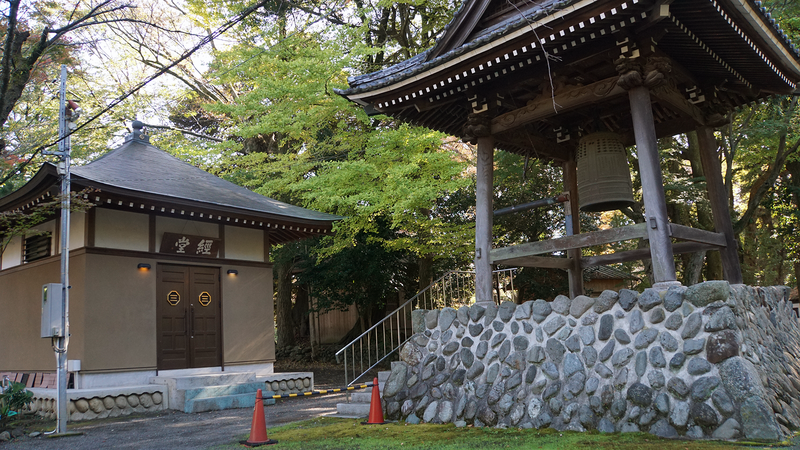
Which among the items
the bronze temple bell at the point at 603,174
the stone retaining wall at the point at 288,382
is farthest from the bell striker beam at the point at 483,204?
the stone retaining wall at the point at 288,382

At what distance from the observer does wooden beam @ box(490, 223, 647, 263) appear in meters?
6.53


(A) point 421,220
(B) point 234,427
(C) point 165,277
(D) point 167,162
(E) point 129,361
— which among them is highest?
(D) point 167,162

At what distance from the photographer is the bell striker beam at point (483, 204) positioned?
7688mm

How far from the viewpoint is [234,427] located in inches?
334

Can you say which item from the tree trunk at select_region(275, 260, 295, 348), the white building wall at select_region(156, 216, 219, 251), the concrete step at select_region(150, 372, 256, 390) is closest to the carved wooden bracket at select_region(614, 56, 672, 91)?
the concrete step at select_region(150, 372, 256, 390)

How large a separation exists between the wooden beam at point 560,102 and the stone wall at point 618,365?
8.22 feet

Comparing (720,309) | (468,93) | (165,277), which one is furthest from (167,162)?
(720,309)

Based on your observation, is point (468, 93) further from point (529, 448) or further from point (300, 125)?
point (300, 125)

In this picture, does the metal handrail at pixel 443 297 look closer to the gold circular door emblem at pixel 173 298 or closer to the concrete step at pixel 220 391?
the concrete step at pixel 220 391

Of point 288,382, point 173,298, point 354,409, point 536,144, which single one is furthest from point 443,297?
point 173,298

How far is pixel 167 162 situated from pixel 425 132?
21.5 ft

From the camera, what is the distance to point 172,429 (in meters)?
8.73

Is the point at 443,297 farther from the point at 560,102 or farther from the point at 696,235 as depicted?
the point at 696,235

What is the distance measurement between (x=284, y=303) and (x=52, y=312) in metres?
13.0
